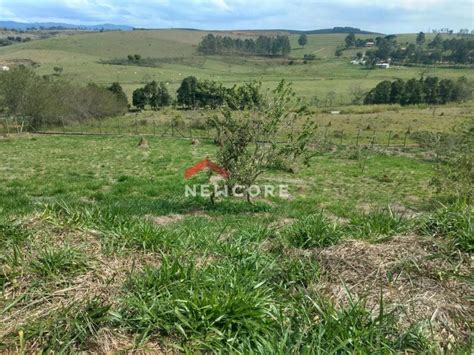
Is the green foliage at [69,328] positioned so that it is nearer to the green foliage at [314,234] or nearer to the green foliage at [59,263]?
the green foliage at [59,263]

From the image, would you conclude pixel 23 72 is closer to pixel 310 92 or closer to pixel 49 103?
pixel 49 103

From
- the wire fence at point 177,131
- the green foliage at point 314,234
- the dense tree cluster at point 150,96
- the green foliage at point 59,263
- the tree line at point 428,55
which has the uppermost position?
the tree line at point 428,55

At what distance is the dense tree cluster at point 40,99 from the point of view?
38.9m

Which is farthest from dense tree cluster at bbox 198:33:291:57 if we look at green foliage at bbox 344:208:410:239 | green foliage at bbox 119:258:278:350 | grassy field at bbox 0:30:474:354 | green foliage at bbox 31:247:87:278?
green foliage at bbox 119:258:278:350

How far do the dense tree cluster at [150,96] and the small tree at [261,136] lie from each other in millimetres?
55895

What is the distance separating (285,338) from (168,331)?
0.94 meters

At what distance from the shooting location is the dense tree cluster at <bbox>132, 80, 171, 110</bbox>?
213ft

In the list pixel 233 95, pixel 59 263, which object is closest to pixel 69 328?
pixel 59 263

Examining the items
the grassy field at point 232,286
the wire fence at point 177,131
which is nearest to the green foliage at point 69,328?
the grassy field at point 232,286

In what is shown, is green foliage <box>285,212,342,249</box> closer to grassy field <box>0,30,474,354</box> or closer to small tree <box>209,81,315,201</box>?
grassy field <box>0,30,474,354</box>

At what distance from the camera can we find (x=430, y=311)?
11.2 feet

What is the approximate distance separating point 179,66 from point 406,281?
390 feet

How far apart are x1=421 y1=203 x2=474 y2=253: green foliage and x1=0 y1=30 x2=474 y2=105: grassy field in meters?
67.9

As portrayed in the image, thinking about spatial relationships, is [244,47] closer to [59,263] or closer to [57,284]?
[59,263]
